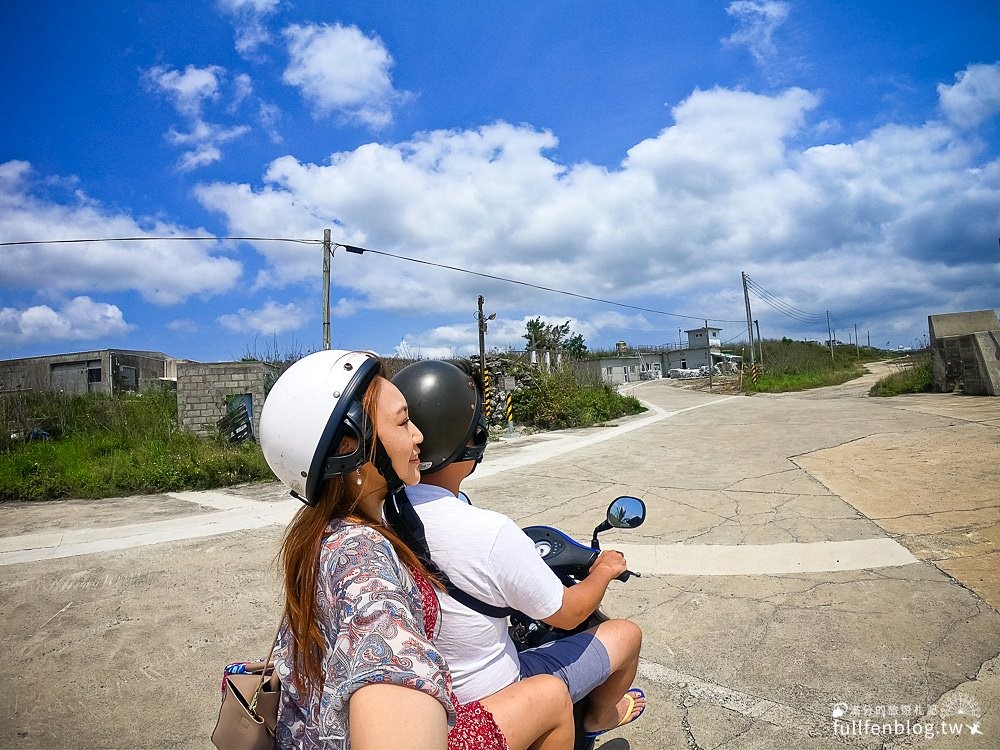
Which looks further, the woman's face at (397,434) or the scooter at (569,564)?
the scooter at (569,564)

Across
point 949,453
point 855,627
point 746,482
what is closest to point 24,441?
point 746,482

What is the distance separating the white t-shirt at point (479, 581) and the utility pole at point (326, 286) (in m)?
12.7

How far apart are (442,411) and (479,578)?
1.81 ft

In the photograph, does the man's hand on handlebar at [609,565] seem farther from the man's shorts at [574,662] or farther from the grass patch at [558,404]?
the grass patch at [558,404]

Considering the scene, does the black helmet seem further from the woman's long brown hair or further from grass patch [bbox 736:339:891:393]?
grass patch [bbox 736:339:891:393]

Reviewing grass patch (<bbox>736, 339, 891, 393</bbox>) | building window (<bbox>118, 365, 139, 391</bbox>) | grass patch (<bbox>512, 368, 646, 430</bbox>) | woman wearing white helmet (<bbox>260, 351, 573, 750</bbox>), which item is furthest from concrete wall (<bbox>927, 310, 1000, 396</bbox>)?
building window (<bbox>118, 365, 139, 391</bbox>)

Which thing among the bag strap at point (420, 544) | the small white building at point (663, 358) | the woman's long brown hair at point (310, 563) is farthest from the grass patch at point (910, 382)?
the small white building at point (663, 358)

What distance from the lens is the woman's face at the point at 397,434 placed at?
4.46ft

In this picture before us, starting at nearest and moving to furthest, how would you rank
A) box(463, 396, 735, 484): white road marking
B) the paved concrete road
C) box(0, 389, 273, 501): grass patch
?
the paved concrete road, box(0, 389, 273, 501): grass patch, box(463, 396, 735, 484): white road marking

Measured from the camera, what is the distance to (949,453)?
7348 millimetres

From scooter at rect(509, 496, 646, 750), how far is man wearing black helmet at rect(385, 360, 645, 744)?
0.09 metres

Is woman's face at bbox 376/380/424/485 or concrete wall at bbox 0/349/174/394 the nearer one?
woman's face at bbox 376/380/424/485

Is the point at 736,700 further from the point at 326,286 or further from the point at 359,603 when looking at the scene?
the point at 326,286

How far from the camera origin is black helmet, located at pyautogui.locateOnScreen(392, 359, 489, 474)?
67.7 inches
